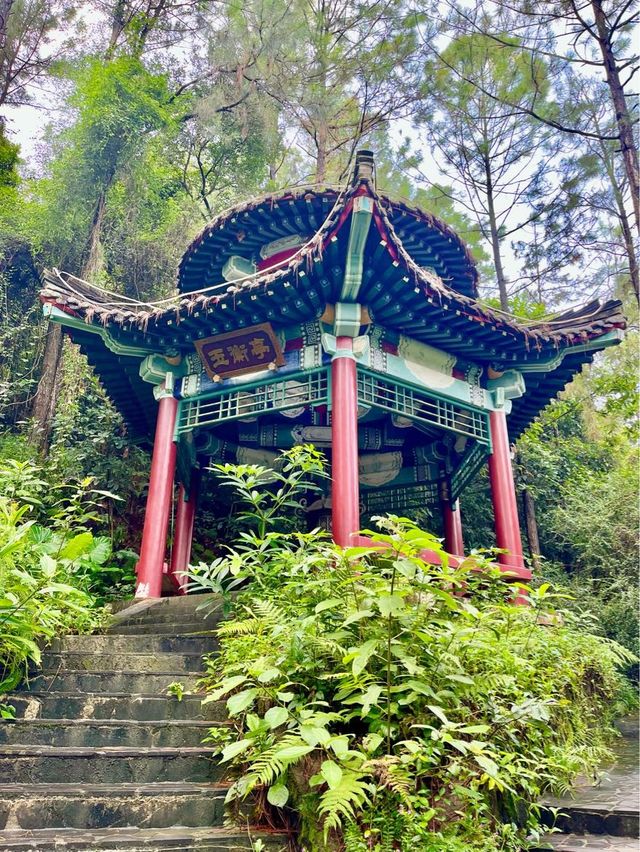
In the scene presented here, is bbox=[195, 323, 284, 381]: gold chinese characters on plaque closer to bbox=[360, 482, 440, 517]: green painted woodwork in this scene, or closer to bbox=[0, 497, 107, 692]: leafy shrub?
bbox=[0, 497, 107, 692]: leafy shrub

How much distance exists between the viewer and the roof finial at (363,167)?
557cm

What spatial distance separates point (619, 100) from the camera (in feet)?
29.3

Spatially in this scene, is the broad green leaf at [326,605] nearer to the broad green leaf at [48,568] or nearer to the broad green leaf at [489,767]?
the broad green leaf at [489,767]

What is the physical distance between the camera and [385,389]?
7164mm

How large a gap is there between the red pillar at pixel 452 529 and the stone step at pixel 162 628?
15.8ft

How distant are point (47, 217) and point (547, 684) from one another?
42.3ft

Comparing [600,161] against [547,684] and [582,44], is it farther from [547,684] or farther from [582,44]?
[547,684]

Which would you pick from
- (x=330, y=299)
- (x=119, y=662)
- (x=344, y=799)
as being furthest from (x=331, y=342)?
(x=344, y=799)

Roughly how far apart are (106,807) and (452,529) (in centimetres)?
696

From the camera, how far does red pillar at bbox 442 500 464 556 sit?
9211 mm

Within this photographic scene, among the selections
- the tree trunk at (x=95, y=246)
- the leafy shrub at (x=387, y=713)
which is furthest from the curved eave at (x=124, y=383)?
the leafy shrub at (x=387, y=713)

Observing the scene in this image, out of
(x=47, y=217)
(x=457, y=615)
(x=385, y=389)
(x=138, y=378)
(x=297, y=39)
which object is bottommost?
(x=457, y=615)

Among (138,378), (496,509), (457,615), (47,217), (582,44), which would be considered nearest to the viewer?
(457,615)

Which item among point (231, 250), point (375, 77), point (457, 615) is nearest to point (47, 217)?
point (231, 250)
